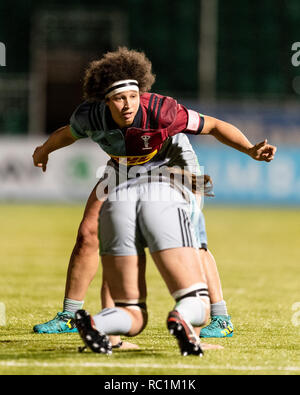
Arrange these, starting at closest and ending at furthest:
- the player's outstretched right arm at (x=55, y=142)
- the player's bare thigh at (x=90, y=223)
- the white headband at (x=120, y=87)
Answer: the white headband at (x=120, y=87) < the player's outstretched right arm at (x=55, y=142) < the player's bare thigh at (x=90, y=223)

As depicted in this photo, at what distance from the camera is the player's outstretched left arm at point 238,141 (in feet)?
17.7

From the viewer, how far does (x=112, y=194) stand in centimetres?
509

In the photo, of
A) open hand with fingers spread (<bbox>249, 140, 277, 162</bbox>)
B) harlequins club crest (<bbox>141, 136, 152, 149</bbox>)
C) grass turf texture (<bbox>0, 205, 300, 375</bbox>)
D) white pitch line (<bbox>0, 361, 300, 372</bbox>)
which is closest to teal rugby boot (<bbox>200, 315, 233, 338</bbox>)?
grass turf texture (<bbox>0, 205, 300, 375</bbox>)

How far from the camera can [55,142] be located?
5789 millimetres

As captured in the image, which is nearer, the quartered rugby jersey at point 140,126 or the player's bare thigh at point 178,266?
the player's bare thigh at point 178,266

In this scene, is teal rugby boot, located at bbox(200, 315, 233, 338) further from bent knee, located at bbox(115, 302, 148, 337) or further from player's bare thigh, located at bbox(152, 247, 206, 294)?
player's bare thigh, located at bbox(152, 247, 206, 294)

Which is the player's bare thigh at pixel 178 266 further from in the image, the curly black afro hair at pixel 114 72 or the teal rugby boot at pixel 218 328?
the teal rugby boot at pixel 218 328

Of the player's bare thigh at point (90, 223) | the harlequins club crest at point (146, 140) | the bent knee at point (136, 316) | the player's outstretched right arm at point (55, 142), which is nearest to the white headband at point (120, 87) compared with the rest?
the harlequins club crest at point (146, 140)

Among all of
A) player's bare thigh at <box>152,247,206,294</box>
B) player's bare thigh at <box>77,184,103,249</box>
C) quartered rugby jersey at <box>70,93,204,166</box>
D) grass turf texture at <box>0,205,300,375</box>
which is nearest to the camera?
player's bare thigh at <box>152,247,206,294</box>

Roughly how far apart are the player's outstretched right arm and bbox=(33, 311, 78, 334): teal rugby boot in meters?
1.24

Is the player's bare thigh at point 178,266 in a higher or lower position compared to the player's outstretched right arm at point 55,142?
lower

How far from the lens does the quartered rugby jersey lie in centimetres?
529

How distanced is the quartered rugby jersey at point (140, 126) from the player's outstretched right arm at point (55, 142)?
0.13 m

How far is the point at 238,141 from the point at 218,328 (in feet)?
5.00
